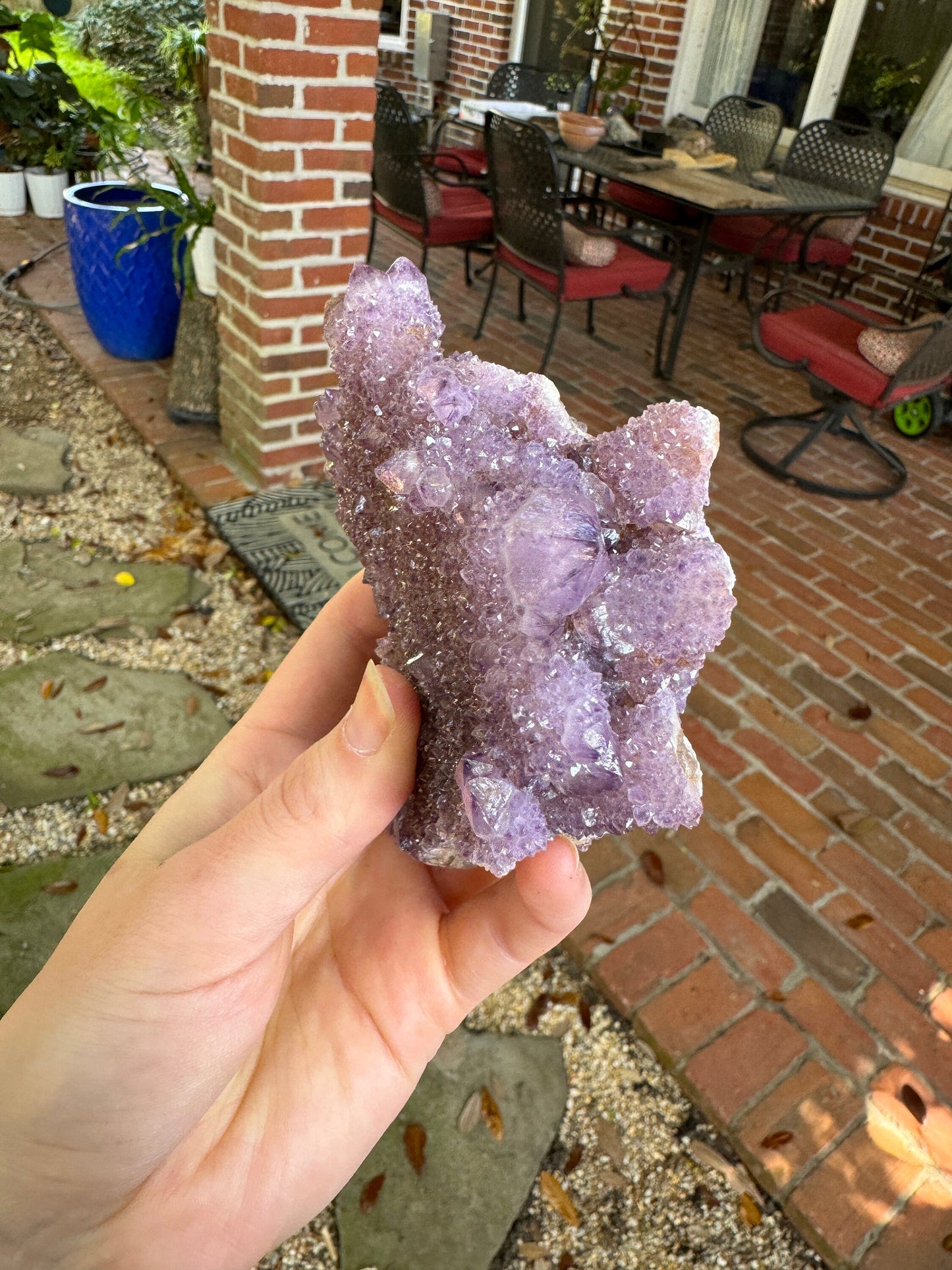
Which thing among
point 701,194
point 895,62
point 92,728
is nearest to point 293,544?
point 92,728

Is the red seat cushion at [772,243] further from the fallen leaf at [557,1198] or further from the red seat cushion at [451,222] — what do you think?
the fallen leaf at [557,1198]

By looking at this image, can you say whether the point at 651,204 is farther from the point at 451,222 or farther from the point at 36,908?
the point at 36,908

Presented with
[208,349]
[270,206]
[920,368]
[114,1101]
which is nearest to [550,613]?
[114,1101]

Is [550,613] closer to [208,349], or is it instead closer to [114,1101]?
[114,1101]

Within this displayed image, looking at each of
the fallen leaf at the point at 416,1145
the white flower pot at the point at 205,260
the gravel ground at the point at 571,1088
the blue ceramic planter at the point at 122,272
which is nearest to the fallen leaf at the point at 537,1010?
the gravel ground at the point at 571,1088

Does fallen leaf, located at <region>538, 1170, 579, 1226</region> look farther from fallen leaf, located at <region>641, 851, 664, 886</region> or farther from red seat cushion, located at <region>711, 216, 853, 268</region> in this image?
red seat cushion, located at <region>711, 216, 853, 268</region>

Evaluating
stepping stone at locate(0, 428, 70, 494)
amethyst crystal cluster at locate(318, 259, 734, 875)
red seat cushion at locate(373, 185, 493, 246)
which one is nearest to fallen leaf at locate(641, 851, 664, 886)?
amethyst crystal cluster at locate(318, 259, 734, 875)

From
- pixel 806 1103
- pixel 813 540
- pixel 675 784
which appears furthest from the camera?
pixel 813 540
